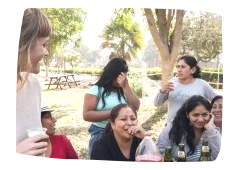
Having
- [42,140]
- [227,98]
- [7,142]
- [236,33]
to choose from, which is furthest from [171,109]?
[7,142]

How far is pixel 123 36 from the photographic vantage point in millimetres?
2160

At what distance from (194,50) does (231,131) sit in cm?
55

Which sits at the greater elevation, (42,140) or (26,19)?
(26,19)

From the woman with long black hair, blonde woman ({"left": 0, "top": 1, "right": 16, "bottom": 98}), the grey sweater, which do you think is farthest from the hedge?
blonde woman ({"left": 0, "top": 1, "right": 16, "bottom": 98})

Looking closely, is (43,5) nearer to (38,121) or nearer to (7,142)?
(38,121)

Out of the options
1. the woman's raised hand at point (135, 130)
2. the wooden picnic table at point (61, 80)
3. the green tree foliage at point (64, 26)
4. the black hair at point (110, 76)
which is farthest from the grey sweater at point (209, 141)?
the green tree foliage at point (64, 26)

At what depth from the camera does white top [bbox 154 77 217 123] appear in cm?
220

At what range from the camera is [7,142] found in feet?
6.68

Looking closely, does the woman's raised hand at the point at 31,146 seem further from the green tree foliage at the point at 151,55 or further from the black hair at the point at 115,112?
the green tree foliage at the point at 151,55

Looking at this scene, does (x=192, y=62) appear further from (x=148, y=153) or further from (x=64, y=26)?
(x=64, y=26)

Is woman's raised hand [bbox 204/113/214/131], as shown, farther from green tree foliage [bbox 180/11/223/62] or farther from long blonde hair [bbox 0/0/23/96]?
long blonde hair [bbox 0/0/23/96]

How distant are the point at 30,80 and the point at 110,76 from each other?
17.9 inches

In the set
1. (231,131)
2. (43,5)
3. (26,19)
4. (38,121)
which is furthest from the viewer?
(231,131)

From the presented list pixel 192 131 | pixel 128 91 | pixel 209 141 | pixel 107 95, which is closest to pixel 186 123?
pixel 192 131
